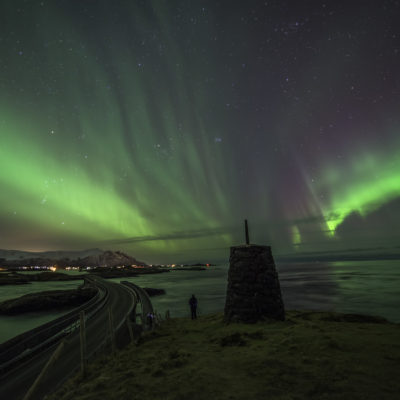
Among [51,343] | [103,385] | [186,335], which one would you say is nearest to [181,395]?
[103,385]

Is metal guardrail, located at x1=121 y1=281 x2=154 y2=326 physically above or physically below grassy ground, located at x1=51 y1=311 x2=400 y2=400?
below

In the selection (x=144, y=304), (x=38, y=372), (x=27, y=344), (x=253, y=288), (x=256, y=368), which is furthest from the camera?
(x=144, y=304)

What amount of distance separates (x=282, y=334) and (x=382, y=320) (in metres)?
10.7

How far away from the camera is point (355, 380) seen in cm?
725

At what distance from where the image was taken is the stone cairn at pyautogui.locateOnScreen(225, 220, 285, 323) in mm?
15219

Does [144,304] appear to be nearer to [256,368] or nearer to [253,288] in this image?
[253,288]

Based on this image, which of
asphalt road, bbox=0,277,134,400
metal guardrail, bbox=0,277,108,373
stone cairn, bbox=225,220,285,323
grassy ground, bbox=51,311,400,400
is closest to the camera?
grassy ground, bbox=51,311,400,400

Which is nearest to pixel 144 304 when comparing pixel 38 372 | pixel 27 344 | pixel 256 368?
pixel 27 344

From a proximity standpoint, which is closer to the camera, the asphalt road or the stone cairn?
the asphalt road

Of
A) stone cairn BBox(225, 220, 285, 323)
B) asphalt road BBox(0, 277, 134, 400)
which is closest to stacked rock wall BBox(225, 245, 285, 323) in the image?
stone cairn BBox(225, 220, 285, 323)

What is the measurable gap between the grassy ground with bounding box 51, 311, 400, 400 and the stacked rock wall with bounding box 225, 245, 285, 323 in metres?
2.00

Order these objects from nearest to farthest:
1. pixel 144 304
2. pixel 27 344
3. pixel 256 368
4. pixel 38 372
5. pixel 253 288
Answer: pixel 256 368 < pixel 38 372 < pixel 253 288 < pixel 27 344 < pixel 144 304

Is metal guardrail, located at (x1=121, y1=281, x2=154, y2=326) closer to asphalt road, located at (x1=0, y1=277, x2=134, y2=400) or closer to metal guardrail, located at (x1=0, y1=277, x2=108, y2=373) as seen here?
asphalt road, located at (x1=0, y1=277, x2=134, y2=400)

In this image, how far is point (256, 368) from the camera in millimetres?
8484
